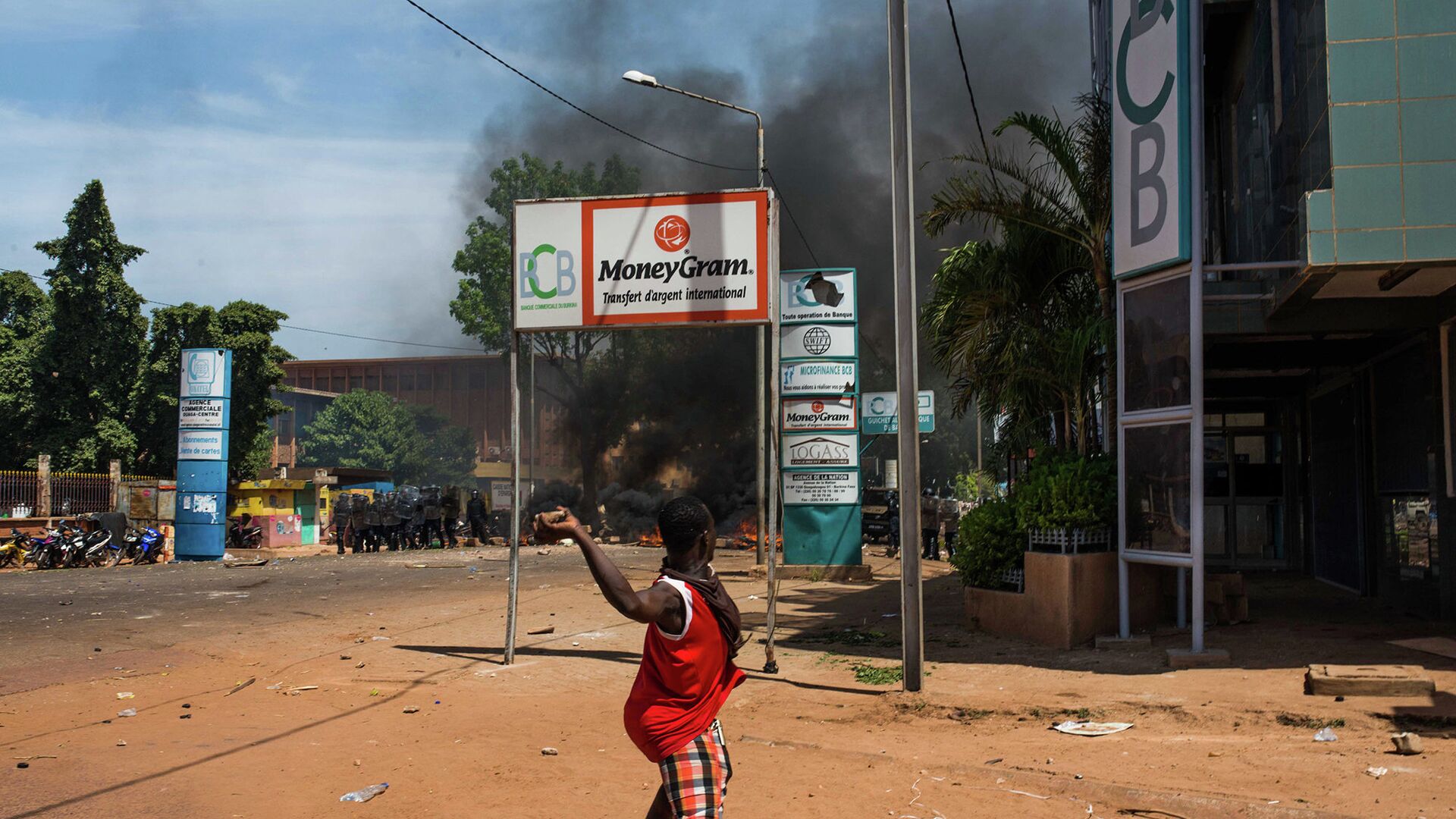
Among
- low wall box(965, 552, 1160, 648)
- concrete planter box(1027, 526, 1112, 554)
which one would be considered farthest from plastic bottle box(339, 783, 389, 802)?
concrete planter box(1027, 526, 1112, 554)

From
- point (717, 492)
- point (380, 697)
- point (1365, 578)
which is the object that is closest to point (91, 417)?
point (717, 492)

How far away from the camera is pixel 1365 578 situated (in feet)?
42.6

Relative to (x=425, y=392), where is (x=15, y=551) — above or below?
below

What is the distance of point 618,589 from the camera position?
3117 millimetres

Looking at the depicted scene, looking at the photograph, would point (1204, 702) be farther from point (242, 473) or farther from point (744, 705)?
point (242, 473)

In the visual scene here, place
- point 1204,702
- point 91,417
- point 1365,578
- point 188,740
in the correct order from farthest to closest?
point 91,417
point 1365,578
point 1204,702
point 188,740

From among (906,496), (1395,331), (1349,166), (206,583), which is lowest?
(206,583)

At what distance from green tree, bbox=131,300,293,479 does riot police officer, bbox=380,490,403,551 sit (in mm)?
10613

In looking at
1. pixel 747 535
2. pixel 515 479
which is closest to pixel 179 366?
pixel 747 535

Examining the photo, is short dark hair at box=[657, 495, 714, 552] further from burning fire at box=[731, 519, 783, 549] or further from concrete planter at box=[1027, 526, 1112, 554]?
burning fire at box=[731, 519, 783, 549]

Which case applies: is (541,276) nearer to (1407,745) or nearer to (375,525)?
(1407,745)

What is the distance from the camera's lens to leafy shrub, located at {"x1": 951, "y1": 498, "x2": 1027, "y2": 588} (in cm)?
1098

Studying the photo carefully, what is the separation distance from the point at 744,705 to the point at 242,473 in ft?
124

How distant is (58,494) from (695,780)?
31141 mm
